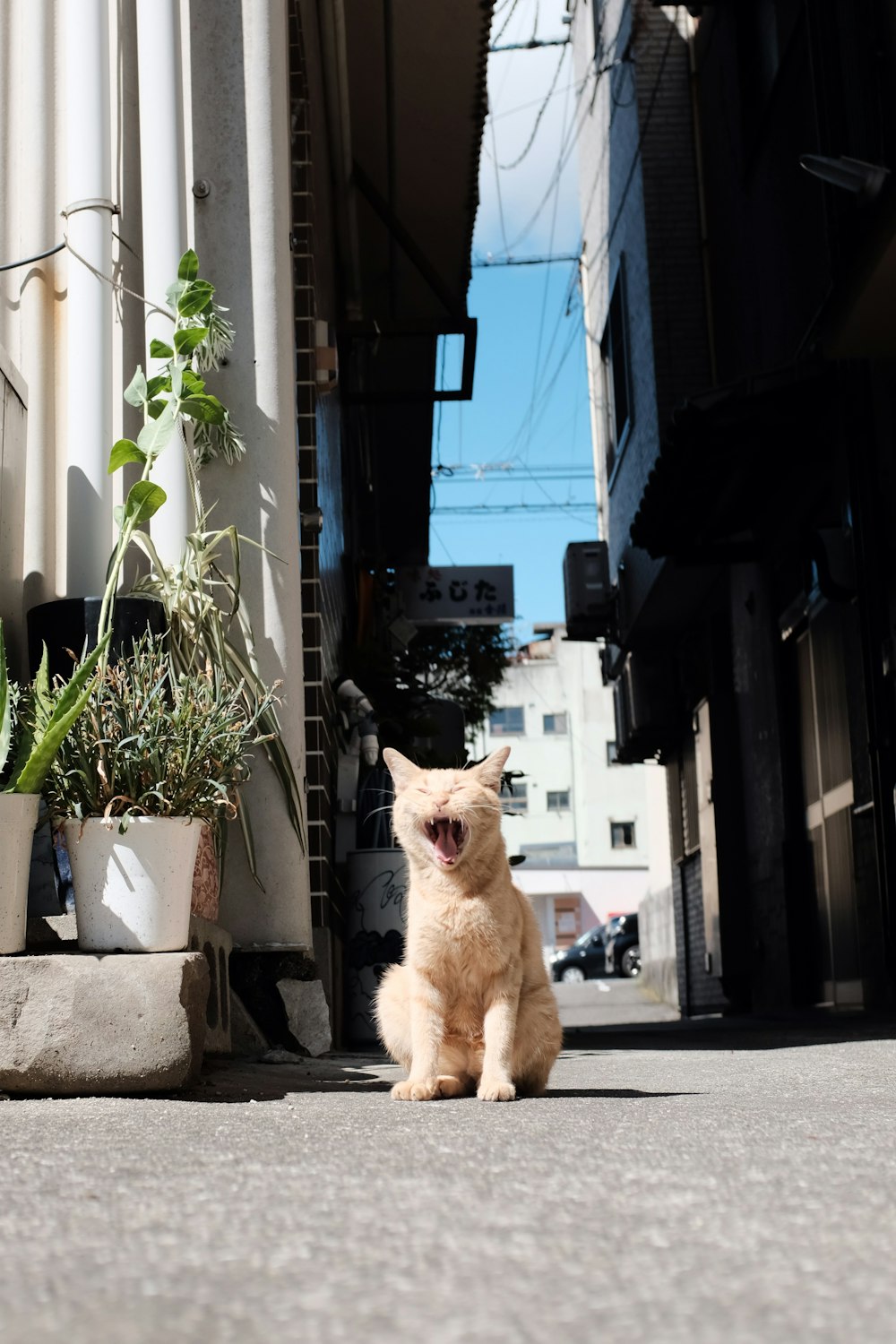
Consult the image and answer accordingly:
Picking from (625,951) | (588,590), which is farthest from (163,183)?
(625,951)

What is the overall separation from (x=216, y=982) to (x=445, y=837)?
3.45 ft

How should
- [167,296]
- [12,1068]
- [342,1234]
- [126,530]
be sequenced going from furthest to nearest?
[167,296] < [126,530] < [12,1068] < [342,1234]

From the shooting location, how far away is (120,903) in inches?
128

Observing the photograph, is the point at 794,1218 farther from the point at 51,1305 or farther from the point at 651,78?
the point at 651,78

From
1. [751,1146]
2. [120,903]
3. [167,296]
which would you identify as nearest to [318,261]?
[167,296]

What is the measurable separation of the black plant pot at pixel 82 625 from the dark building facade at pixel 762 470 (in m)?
3.93

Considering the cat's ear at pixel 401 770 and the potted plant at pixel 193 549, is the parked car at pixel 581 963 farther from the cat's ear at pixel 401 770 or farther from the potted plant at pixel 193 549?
the cat's ear at pixel 401 770

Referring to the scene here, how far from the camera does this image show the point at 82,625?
4145 millimetres

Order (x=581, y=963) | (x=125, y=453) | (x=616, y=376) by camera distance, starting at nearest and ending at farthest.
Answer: (x=125, y=453) → (x=616, y=376) → (x=581, y=963)

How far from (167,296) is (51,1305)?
3.83 m

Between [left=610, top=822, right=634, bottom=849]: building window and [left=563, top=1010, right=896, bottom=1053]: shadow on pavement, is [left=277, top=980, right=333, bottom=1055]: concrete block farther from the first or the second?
[left=610, top=822, right=634, bottom=849]: building window

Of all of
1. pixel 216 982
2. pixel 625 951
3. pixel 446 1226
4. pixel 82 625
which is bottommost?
pixel 625 951

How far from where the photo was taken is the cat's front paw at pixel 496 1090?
3.16 metres

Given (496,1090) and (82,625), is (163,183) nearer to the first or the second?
(82,625)
